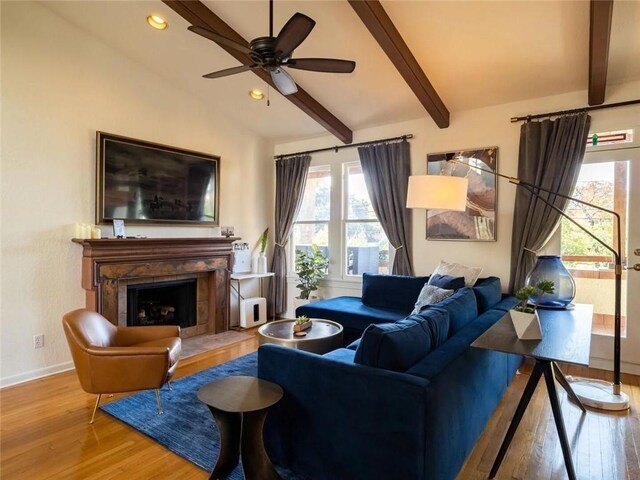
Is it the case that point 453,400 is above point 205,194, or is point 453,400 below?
below

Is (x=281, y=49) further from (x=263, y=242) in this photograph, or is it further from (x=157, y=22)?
(x=263, y=242)

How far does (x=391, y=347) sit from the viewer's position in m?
1.77

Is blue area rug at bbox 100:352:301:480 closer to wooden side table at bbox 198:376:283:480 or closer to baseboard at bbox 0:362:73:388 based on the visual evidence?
wooden side table at bbox 198:376:283:480

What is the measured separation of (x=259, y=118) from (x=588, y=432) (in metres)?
4.95

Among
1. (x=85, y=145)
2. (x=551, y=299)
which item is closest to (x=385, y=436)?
(x=551, y=299)

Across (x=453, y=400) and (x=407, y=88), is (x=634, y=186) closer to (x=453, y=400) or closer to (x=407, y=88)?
(x=407, y=88)

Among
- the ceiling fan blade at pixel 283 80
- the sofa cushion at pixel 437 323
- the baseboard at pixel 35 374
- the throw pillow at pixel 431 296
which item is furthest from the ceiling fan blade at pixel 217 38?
the baseboard at pixel 35 374

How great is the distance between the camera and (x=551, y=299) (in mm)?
3188

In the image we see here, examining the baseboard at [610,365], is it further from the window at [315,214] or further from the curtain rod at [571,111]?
the window at [315,214]

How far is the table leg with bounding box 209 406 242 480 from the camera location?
1.95m

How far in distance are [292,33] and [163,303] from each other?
374 cm

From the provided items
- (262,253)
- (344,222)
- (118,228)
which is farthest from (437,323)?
(262,253)

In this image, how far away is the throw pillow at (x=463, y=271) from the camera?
12.4 feet

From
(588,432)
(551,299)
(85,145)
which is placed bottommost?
(588,432)
